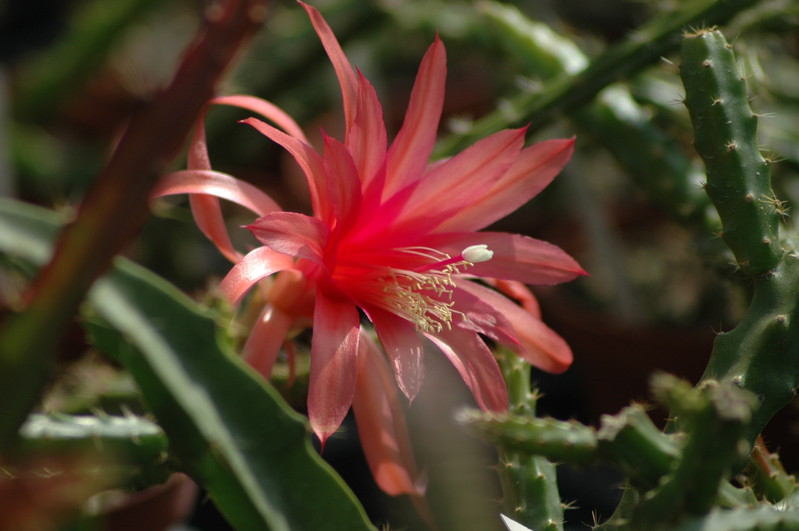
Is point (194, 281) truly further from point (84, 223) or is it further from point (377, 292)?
point (84, 223)

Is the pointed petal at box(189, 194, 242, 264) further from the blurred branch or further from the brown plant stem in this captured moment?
the blurred branch

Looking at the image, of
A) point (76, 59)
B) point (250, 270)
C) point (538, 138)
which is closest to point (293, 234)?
point (250, 270)

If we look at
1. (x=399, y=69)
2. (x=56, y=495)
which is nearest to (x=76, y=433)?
(x=56, y=495)

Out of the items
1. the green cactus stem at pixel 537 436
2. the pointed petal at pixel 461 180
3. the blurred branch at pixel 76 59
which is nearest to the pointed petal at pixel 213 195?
the pointed petal at pixel 461 180

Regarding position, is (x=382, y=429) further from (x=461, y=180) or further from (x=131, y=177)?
(x=131, y=177)

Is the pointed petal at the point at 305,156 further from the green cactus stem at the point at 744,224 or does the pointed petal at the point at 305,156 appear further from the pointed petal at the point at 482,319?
the green cactus stem at the point at 744,224

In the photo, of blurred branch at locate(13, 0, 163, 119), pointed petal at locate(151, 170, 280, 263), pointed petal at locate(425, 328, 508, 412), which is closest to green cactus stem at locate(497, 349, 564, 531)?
pointed petal at locate(425, 328, 508, 412)

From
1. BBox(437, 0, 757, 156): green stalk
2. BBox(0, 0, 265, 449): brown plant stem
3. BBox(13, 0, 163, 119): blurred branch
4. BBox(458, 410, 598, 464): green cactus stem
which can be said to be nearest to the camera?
BBox(0, 0, 265, 449): brown plant stem
